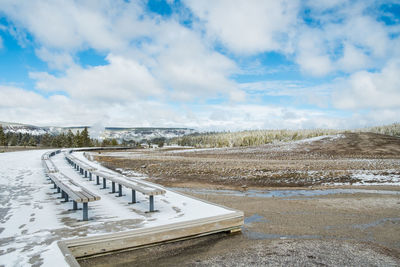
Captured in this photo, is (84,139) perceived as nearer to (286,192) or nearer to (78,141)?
(78,141)

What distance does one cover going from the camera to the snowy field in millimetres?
4605

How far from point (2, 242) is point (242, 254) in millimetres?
4548

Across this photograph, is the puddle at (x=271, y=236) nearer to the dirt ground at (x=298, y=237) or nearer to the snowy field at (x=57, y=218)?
the dirt ground at (x=298, y=237)

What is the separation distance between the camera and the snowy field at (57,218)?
4.61m

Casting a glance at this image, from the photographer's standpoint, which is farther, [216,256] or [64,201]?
[64,201]

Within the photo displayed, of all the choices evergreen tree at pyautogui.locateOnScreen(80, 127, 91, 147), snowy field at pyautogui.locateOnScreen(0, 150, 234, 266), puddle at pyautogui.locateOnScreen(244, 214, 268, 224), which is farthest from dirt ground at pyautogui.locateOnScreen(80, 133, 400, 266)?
evergreen tree at pyautogui.locateOnScreen(80, 127, 91, 147)

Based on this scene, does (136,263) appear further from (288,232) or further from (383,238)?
(383,238)

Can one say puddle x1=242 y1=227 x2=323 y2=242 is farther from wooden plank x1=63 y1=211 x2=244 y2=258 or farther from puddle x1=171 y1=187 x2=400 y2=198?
puddle x1=171 y1=187 x2=400 y2=198

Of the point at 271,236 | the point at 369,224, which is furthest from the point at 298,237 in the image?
the point at 369,224

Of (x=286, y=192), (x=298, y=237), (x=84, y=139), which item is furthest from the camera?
(x=84, y=139)

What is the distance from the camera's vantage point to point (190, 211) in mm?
7070

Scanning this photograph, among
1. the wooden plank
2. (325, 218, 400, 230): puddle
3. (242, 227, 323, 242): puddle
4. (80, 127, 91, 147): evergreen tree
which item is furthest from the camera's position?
(80, 127, 91, 147): evergreen tree

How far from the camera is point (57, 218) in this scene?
21.5ft

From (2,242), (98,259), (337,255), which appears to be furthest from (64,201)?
(337,255)
